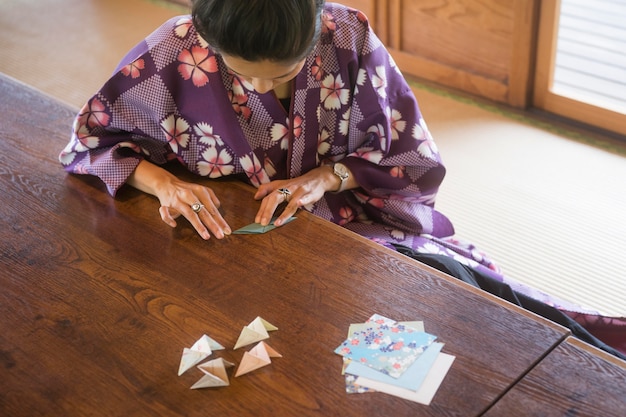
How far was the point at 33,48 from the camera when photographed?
4.02 meters

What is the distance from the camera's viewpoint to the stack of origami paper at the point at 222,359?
49.8 inches

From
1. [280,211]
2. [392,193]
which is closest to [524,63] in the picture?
[392,193]

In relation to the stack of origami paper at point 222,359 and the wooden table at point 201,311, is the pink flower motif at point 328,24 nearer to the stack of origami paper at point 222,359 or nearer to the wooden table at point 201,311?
the wooden table at point 201,311

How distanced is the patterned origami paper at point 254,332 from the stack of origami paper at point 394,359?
125 mm

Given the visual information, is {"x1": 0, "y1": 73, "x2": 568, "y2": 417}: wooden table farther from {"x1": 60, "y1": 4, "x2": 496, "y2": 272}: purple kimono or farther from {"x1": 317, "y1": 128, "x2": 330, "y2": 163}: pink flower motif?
{"x1": 317, "y1": 128, "x2": 330, "y2": 163}: pink flower motif

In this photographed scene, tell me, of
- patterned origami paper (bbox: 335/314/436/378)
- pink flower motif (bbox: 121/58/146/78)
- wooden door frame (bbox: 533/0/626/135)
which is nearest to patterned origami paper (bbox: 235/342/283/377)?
patterned origami paper (bbox: 335/314/436/378)

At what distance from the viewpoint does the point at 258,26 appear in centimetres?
135

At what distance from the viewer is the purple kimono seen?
1.70m

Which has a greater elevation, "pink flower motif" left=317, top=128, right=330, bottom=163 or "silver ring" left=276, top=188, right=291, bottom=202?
"pink flower motif" left=317, top=128, right=330, bottom=163

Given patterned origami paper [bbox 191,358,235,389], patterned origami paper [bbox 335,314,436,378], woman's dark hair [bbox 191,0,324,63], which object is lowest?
patterned origami paper [bbox 191,358,235,389]

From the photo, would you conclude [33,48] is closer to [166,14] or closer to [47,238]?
[166,14]

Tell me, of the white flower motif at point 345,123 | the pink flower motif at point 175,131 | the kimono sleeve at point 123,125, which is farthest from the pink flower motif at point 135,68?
the white flower motif at point 345,123

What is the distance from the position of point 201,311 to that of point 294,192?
41 cm

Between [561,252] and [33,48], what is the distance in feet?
9.22
